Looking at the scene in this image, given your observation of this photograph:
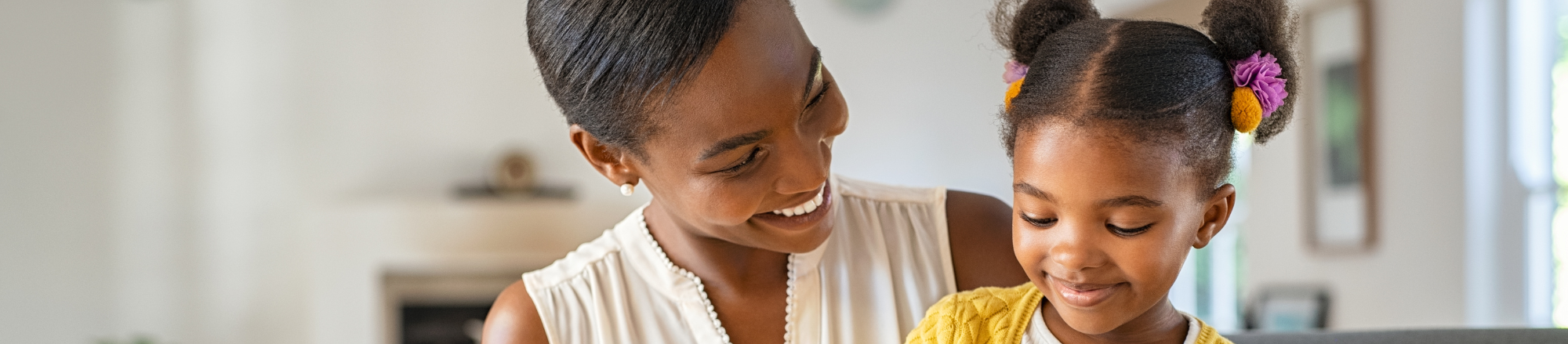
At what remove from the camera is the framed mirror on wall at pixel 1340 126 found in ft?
14.4

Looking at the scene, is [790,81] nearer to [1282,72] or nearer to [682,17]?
[682,17]

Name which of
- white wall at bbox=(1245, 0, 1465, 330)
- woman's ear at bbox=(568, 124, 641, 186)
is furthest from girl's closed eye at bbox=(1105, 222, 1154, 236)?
white wall at bbox=(1245, 0, 1465, 330)

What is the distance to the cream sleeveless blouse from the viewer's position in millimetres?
1489

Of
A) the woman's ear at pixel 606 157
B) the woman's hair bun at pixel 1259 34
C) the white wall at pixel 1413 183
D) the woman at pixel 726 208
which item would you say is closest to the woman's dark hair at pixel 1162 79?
the woman's hair bun at pixel 1259 34

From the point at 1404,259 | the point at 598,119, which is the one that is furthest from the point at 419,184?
the point at 598,119

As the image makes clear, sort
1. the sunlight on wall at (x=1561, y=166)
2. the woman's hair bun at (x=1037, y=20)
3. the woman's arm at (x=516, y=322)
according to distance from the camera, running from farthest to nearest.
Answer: the sunlight on wall at (x=1561, y=166) < the woman's arm at (x=516, y=322) < the woman's hair bun at (x=1037, y=20)

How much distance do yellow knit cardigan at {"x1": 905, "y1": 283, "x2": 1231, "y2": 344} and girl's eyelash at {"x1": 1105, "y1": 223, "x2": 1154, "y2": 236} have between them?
0.21 metres

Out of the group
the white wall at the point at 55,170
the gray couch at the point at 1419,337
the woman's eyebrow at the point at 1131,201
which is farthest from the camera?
the white wall at the point at 55,170

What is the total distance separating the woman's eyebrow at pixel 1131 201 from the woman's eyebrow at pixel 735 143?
1.11ft

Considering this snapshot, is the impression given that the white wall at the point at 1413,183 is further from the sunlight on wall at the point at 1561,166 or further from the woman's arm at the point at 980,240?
the woman's arm at the point at 980,240

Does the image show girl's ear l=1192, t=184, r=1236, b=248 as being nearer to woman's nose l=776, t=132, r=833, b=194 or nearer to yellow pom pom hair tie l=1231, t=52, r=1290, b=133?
yellow pom pom hair tie l=1231, t=52, r=1290, b=133

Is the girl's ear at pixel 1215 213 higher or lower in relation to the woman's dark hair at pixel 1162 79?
lower

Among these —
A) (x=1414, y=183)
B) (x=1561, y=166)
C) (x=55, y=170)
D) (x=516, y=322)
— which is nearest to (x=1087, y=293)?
(x=516, y=322)

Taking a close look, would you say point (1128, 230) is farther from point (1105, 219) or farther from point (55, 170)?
point (55, 170)
